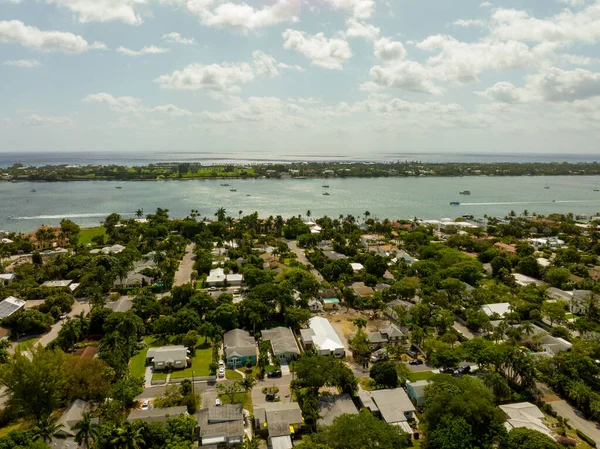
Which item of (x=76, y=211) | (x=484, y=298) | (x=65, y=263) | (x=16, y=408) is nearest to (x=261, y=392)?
(x=16, y=408)

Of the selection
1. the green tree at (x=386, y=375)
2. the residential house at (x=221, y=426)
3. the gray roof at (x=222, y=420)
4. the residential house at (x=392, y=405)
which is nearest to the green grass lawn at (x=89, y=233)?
the gray roof at (x=222, y=420)

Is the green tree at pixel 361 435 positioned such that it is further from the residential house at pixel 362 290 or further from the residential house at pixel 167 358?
the residential house at pixel 362 290

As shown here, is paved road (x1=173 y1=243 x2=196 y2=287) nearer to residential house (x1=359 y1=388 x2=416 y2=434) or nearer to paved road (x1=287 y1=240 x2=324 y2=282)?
paved road (x1=287 y1=240 x2=324 y2=282)

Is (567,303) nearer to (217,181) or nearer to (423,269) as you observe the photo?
(423,269)

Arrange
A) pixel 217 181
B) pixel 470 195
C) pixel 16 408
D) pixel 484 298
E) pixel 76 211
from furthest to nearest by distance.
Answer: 1. pixel 217 181
2. pixel 470 195
3. pixel 76 211
4. pixel 484 298
5. pixel 16 408

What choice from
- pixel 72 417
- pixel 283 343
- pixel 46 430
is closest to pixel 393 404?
pixel 283 343

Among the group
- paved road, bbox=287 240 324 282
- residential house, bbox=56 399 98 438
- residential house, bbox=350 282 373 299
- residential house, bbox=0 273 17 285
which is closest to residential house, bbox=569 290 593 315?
residential house, bbox=350 282 373 299

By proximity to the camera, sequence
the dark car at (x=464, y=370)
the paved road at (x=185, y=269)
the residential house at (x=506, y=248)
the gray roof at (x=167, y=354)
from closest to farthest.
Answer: the dark car at (x=464, y=370), the gray roof at (x=167, y=354), the paved road at (x=185, y=269), the residential house at (x=506, y=248)
